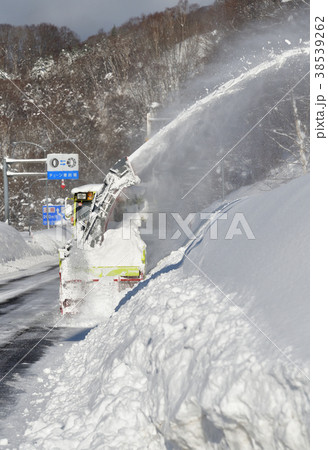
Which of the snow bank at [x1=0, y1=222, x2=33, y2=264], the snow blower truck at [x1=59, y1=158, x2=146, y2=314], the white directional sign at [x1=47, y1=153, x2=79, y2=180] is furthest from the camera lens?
the white directional sign at [x1=47, y1=153, x2=79, y2=180]

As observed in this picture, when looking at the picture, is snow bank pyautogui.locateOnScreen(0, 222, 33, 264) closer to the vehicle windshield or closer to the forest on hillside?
the vehicle windshield

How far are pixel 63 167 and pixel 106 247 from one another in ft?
86.2

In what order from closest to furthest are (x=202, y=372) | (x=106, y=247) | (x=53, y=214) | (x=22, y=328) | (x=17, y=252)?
1. (x=202, y=372)
2. (x=22, y=328)
3. (x=106, y=247)
4. (x=17, y=252)
5. (x=53, y=214)

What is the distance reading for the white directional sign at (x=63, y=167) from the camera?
3528cm

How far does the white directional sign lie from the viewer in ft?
116

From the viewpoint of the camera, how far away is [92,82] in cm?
8612

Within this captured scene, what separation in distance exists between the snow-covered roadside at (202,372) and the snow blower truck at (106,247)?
3.23m

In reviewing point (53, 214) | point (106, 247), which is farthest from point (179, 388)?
point (53, 214)

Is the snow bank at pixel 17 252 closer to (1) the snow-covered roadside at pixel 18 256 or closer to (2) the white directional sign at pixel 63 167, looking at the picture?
(1) the snow-covered roadside at pixel 18 256

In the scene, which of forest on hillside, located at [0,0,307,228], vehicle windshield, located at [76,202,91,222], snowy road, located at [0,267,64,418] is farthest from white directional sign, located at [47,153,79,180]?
vehicle windshield, located at [76,202,91,222]

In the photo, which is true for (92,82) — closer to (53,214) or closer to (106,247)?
(53,214)

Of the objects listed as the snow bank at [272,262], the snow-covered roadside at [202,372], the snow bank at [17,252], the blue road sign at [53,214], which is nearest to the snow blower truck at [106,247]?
the snow bank at [272,262]

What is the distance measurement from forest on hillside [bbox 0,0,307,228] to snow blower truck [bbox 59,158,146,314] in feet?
124
